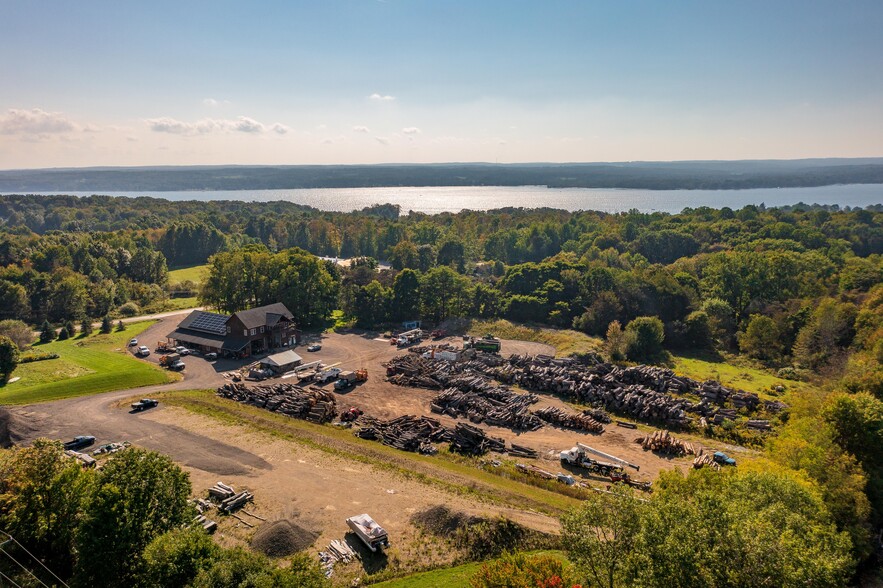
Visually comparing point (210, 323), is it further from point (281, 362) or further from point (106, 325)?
point (106, 325)

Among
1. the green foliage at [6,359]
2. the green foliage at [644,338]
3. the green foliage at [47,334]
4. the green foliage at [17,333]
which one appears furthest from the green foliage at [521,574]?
the green foliage at [47,334]

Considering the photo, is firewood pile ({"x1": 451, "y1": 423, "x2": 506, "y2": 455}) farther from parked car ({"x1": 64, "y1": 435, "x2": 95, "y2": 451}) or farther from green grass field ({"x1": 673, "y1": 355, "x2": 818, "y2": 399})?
green grass field ({"x1": 673, "y1": 355, "x2": 818, "y2": 399})

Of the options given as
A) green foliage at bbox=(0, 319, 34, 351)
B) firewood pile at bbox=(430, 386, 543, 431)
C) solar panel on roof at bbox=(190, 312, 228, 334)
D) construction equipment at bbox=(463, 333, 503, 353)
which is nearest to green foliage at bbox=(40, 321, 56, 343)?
green foliage at bbox=(0, 319, 34, 351)

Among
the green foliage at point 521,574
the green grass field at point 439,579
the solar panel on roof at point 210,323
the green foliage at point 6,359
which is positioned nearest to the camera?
the green foliage at point 521,574

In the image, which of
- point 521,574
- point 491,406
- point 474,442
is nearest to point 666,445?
point 491,406

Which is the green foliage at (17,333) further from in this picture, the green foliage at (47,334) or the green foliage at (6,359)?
the green foliage at (6,359)
